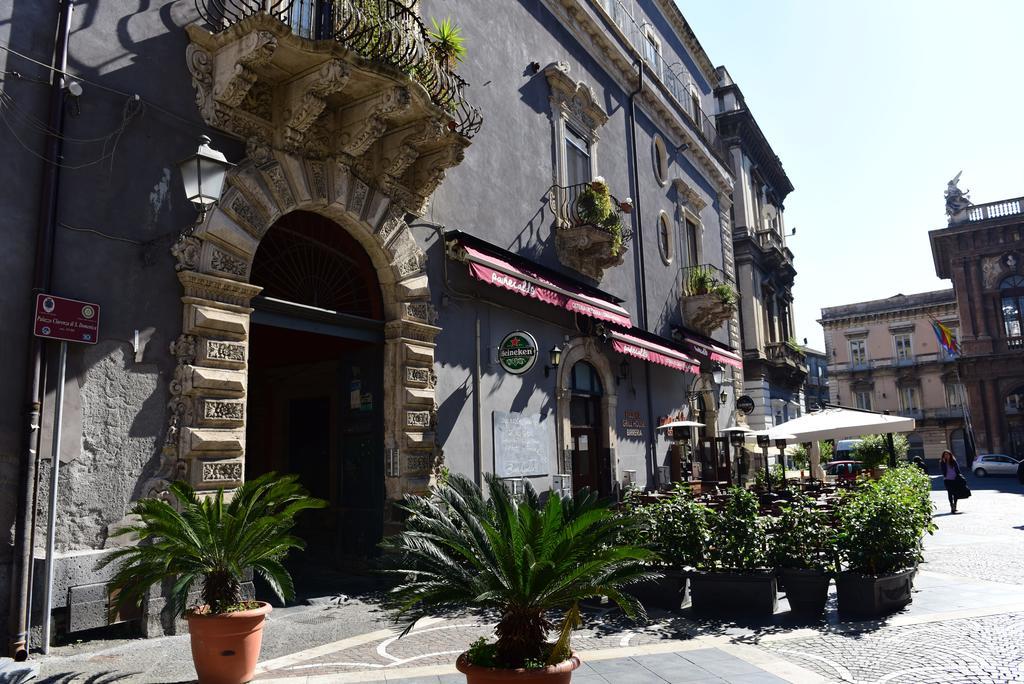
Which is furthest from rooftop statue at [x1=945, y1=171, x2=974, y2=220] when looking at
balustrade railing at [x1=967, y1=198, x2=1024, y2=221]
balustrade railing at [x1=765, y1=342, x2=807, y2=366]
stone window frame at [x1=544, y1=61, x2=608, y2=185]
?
stone window frame at [x1=544, y1=61, x2=608, y2=185]

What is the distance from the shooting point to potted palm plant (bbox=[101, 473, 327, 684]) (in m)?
5.40

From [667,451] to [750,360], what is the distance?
1273 centimetres

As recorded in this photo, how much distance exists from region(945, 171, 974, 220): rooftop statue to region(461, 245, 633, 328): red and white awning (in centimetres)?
4144

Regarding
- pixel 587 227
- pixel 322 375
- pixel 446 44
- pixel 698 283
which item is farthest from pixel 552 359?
pixel 698 283

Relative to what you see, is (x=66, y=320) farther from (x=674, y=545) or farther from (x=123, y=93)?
(x=674, y=545)

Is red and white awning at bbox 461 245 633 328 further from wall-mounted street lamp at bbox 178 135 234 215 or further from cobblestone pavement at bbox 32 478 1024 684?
cobblestone pavement at bbox 32 478 1024 684

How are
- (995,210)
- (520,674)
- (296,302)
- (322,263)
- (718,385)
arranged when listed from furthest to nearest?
(995,210), (718,385), (322,263), (296,302), (520,674)

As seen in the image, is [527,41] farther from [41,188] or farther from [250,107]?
[41,188]

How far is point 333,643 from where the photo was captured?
6953mm

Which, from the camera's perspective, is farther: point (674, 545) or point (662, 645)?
point (674, 545)

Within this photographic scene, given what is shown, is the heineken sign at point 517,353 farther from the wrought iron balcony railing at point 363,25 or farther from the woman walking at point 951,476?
the woman walking at point 951,476

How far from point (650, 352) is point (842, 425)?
13.8 ft

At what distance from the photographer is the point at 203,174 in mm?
7012

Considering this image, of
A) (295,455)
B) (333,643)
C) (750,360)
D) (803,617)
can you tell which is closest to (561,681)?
(333,643)
